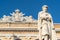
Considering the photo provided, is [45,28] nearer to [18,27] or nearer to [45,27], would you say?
[45,27]

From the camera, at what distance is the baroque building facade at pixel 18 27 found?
39938 millimetres

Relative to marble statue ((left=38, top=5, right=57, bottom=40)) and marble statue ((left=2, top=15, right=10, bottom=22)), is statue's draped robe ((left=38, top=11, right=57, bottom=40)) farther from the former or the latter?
marble statue ((left=2, top=15, right=10, bottom=22))

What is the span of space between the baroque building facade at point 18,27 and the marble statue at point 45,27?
24.6 m

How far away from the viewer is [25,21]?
131 ft

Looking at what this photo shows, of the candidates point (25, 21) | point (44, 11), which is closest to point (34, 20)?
point (25, 21)

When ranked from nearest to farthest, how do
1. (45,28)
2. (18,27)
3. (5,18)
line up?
A: 1. (45,28)
2. (5,18)
3. (18,27)

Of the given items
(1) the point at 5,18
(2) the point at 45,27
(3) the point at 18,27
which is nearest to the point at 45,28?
(2) the point at 45,27

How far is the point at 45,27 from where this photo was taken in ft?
48.2

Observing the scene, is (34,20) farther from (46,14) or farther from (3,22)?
(46,14)

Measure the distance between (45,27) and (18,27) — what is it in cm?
2599

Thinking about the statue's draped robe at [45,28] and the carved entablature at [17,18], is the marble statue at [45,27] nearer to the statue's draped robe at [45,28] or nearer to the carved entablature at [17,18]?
the statue's draped robe at [45,28]

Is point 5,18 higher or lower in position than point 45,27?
higher

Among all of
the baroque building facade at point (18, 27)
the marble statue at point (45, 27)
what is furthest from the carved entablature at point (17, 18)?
the marble statue at point (45, 27)

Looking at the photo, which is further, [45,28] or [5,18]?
[5,18]
